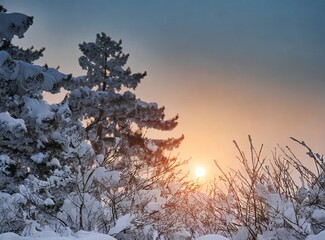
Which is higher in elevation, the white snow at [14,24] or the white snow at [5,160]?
the white snow at [14,24]

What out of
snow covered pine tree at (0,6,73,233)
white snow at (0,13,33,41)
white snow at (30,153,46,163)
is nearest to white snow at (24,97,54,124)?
snow covered pine tree at (0,6,73,233)

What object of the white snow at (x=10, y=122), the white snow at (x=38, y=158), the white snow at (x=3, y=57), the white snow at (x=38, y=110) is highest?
the white snow at (x=3, y=57)

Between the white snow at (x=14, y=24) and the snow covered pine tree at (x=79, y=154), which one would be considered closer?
the snow covered pine tree at (x=79, y=154)

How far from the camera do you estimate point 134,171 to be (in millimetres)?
6734

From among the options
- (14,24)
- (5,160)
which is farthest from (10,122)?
(14,24)

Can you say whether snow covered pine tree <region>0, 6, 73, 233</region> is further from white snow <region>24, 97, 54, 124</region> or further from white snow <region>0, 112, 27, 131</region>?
white snow <region>0, 112, 27, 131</region>

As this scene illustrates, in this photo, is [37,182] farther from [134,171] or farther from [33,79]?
[33,79]

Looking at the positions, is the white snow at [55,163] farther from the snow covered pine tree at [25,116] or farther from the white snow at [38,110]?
the white snow at [38,110]

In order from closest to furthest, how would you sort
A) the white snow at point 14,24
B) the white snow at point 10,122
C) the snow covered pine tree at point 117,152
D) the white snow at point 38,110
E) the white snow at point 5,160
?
the snow covered pine tree at point 117,152 → the white snow at point 10,122 → the white snow at point 38,110 → the white snow at point 5,160 → the white snow at point 14,24

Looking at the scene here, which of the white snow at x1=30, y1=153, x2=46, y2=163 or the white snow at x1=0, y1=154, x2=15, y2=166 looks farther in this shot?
the white snow at x1=30, y1=153, x2=46, y2=163

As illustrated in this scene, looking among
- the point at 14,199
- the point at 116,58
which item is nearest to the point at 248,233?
the point at 14,199

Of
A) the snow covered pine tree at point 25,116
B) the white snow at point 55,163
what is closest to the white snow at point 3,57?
the snow covered pine tree at point 25,116

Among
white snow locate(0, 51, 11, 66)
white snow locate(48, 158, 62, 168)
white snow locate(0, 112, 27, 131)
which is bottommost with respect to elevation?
white snow locate(48, 158, 62, 168)

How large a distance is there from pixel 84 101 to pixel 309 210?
492 inches
